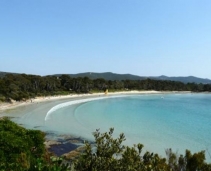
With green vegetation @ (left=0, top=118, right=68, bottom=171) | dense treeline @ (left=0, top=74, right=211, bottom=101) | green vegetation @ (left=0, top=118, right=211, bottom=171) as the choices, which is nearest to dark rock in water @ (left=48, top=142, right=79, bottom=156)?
green vegetation @ (left=0, top=118, right=68, bottom=171)

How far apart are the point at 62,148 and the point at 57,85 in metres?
75.2

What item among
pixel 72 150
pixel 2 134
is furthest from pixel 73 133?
pixel 2 134

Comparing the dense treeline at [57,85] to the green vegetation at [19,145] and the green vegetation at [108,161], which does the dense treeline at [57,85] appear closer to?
the green vegetation at [19,145]

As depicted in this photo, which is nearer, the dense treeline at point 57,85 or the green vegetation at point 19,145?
the green vegetation at point 19,145

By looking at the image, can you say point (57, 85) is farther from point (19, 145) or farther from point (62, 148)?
point (19, 145)

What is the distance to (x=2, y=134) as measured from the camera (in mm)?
16250

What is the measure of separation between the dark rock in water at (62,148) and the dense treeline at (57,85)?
131ft

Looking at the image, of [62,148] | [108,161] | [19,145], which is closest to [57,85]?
[62,148]

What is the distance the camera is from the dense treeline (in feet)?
221

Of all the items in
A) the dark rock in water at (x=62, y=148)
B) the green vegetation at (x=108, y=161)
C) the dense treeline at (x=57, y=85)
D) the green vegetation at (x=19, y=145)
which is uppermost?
the dense treeline at (x=57, y=85)

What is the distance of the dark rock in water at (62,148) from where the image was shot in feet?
79.1

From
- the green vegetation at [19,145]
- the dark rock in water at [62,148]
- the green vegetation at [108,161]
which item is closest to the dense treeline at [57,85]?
the dark rock in water at [62,148]

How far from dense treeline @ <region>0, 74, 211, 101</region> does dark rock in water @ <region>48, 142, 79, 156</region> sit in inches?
1571

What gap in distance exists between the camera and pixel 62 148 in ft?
84.5
